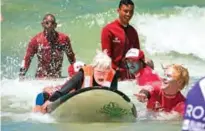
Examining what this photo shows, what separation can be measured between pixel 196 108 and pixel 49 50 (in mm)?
2378

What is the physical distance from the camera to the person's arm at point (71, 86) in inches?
140

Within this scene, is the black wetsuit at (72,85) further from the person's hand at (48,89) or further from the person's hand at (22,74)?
the person's hand at (22,74)

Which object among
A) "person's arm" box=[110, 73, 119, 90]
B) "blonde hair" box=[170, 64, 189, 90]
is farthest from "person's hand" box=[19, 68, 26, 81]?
"blonde hair" box=[170, 64, 189, 90]

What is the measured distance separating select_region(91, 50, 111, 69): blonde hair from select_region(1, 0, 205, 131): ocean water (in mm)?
51

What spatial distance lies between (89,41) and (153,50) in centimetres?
42

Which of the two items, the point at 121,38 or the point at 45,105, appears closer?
the point at 45,105

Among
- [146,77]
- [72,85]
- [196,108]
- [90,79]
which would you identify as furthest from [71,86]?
[196,108]

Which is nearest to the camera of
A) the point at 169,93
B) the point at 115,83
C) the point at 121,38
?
the point at 169,93

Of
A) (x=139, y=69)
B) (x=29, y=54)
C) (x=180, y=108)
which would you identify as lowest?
(x=180, y=108)

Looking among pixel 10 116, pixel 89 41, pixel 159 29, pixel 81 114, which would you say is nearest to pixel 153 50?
pixel 159 29

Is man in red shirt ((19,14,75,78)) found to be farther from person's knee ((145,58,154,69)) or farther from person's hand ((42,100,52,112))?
person's knee ((145,58,154,69))

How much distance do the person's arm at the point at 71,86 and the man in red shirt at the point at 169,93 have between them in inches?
14.9

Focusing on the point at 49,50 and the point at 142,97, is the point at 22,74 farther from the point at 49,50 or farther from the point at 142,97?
the point at 142,97

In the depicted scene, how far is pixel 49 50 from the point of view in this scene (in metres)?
3.83
